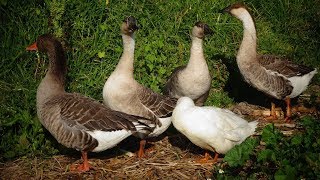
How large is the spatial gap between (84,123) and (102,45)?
2.32 meters

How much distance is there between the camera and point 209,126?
521 cm

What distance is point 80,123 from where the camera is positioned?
17.3 feet

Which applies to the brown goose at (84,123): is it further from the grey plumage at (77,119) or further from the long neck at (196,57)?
the long neck at (196,57)

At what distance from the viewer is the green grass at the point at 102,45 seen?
603 cm

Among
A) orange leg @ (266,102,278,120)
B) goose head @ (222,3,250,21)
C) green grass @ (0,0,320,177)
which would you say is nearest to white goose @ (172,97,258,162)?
orange leg @ (266,102,278,120)

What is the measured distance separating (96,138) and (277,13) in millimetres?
4968

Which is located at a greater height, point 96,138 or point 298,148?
point 298,148

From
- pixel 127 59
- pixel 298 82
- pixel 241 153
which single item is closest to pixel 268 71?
pixel 298 82

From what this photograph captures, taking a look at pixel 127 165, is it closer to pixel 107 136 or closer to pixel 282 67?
pixel 107 136

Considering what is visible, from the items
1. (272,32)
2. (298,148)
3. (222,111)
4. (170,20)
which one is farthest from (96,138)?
(272,32)

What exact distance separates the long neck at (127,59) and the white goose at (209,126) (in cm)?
76

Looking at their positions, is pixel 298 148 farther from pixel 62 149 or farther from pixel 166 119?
pixel 62 149

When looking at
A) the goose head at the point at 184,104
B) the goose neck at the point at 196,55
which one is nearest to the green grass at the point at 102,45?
the goose neck at the point at 196,55

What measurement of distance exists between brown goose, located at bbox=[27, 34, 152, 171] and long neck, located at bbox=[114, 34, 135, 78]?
0.53m
